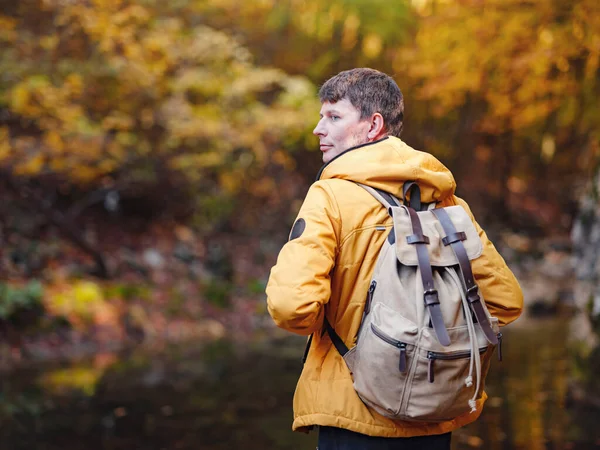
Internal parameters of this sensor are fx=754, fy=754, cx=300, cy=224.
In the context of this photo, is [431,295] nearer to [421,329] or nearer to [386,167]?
[421,329]

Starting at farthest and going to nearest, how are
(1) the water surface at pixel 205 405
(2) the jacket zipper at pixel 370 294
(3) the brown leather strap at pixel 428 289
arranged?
(1) the water surface at pixel 205 405, (2) the jacket zipper at pixel 370 294, (3) the brown leather strap at pixel 428 289

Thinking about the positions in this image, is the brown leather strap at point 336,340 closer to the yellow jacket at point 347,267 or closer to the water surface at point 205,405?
the yellow jacket at point 347,267

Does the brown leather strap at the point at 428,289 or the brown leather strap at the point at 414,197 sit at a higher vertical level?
the brown leather strap at the point at 414,197

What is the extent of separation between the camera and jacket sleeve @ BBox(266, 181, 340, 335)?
1.95 meters

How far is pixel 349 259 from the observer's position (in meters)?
2.11

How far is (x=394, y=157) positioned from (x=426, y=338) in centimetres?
53

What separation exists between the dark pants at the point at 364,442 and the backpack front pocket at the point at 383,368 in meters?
0.12

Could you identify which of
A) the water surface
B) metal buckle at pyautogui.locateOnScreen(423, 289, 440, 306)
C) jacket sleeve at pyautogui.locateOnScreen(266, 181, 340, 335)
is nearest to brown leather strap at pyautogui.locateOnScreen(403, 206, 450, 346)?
metal buckle at pyautogui.locateOnScreen(423, 289, 440, 306)

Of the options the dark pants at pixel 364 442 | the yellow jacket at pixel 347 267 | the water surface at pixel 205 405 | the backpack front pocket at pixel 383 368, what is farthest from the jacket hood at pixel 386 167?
the water surface at pixel 205 405

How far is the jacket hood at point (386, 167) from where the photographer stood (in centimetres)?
212

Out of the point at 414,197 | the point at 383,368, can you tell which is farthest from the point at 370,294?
the point at 414,197

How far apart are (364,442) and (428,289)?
1.59ft

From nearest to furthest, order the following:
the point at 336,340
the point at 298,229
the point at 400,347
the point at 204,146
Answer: the point at 400,347 → the point at 298,229 → the point at 336,340 → the point at 204,146

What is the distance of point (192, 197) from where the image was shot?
1534 cm
